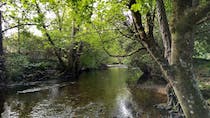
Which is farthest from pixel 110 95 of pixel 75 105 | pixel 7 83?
pixel 7 83

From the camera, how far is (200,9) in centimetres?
332

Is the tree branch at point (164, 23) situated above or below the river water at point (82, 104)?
above

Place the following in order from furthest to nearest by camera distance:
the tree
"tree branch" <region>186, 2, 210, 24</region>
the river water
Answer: the river water
the tree
"tree branch" <region>186, 2, 210, 24</region>

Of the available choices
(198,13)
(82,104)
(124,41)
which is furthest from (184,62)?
(124,41)

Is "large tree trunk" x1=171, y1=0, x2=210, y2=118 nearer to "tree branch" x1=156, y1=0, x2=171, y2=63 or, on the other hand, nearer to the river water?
"tree branch" x1=156, y1=0, x2=171, y2=63

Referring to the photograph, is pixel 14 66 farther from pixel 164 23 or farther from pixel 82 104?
pixel 164 23

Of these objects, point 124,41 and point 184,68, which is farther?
point 124,41

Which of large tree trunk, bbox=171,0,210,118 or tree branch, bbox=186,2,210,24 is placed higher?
tree branch, bbox=186,2,210,24

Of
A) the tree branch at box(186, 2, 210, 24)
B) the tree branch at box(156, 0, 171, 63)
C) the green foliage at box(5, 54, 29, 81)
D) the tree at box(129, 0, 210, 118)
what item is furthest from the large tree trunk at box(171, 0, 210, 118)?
the green foliage at box(5, 54, 29, 81)

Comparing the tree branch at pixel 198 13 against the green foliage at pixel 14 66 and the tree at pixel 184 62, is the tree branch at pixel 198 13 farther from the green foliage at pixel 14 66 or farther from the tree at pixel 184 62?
the green foliage at pixel 14 66

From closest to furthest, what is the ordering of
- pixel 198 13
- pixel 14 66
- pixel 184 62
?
1. pixel 198 13
2. pixel 184 62
3. pixel 14 66

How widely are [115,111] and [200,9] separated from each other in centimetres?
1077

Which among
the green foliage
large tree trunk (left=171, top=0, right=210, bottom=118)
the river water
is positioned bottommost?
the river water

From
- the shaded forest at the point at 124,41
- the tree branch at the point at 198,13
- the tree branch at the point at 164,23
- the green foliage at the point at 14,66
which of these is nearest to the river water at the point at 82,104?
the shaded forest at the point at 124,41
